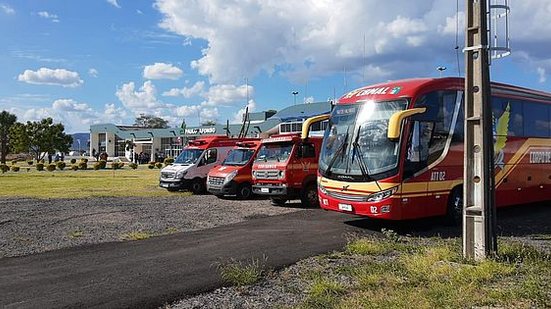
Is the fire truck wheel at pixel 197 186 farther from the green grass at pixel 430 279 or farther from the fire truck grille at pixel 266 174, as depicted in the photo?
the green grass at pixel 430 279

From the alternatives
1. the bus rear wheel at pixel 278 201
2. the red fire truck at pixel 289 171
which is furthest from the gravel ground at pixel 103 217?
the red fire truck at pixel 289 171

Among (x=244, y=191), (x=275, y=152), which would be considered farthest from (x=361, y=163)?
(x=244, y=191)

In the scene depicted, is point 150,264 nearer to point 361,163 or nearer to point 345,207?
point 345,207

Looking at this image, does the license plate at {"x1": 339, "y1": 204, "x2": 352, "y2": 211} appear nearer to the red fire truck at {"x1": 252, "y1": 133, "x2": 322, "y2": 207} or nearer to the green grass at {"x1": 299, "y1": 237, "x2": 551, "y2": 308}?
the green grass at {"x1": 299, "y1": 237, "x2": 551, "y2": 308}

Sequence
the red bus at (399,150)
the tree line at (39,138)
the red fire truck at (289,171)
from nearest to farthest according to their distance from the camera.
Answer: the red bus at (399,150) → the red fire truck at (289,171) → the tree line at (39,138)

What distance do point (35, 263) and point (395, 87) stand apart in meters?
7.98

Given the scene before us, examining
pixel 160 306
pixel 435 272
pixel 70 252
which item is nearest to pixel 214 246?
pixel 70 252

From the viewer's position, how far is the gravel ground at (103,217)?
11.0m

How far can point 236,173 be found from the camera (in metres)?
19.0

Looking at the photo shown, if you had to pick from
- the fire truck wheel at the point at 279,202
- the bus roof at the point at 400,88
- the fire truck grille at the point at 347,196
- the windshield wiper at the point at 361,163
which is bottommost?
the fire truck wheel at the point at 279,202

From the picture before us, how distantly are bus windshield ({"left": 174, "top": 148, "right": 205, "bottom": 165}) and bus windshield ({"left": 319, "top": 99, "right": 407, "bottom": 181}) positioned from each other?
35.8ft

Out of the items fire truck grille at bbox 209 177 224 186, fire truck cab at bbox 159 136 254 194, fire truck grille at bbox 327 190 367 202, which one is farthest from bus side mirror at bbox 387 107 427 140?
fire truck cab at bbox 159 136 254 194

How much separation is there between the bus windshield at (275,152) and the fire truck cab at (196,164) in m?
4.33

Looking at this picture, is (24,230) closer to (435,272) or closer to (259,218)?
(259,218)
